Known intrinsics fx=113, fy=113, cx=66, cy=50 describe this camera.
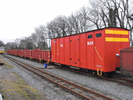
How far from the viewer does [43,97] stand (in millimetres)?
5293

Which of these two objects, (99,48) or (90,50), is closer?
(99,48)

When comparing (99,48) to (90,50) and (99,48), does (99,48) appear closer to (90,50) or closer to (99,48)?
(99,48)

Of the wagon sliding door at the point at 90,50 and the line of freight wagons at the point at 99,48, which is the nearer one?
the line of freight wagons at the point at 99,48

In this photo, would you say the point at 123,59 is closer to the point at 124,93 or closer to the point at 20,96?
the point at 124,93

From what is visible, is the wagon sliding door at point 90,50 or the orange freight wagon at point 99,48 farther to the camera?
the wagon sliding door at point 90,50

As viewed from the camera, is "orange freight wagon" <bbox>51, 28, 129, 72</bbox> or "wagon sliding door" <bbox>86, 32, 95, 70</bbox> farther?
"wagon sliding door" <bbox>86, 32, 95, 70</bbox>

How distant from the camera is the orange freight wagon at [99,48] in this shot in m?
7.64

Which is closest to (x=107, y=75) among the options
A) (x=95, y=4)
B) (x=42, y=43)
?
(x=95, y=4)

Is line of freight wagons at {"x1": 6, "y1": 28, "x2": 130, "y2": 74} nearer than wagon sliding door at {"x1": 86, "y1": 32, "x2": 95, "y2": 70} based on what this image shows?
Yes

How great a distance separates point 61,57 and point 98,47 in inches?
210

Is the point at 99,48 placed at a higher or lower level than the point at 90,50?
higher

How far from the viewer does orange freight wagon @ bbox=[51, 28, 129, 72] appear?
25.1 feet

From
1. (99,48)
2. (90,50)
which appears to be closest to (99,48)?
Answer: (99,48)

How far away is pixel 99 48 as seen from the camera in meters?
7.93
